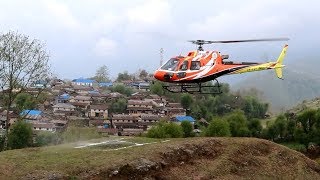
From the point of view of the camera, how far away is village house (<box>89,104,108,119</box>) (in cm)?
8694

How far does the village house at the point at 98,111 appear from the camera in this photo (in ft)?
285

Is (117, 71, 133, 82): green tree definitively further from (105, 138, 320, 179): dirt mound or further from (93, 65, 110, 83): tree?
(105, 138, 320, 179): dirt mound

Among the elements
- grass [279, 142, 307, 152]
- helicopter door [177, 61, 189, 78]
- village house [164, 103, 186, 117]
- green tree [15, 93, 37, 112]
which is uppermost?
helicopter door [177, 61, 189, 78]

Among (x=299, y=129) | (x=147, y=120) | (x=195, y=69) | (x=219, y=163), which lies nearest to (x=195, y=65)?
(x=195, y=69)

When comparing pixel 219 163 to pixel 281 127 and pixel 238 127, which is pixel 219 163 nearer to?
pixel 238 127

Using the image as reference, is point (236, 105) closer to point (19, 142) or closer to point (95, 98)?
point (95, 98)

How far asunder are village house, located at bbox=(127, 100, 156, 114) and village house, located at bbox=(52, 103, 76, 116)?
1168 centimetres

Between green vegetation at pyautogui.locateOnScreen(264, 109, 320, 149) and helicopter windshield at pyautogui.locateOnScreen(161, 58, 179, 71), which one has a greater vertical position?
helicopter windshield at pyautogui.locateOnScreen(161, 58, 179, 71)

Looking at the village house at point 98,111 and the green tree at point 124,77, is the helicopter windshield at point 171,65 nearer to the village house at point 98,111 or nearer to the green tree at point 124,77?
the village house at point 98,111

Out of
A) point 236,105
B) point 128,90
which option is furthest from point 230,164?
point 128,90

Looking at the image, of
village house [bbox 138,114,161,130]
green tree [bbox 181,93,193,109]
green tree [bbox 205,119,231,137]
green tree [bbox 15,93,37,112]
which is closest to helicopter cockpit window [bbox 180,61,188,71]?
green tree [bbox 15,93,37,112]

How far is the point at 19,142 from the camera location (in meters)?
43.6

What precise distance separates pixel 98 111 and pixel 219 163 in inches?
2692

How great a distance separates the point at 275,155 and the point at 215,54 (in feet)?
20.6
